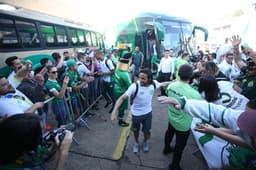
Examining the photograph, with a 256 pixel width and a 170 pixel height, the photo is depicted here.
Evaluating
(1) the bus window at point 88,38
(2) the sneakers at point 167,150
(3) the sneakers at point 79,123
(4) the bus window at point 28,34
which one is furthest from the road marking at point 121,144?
(1) the bus window at point 88,38

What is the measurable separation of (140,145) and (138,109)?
1026 mm

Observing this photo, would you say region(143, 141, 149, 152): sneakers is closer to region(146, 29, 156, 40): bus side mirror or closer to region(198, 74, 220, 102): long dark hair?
region(198, 74, 220, 102): long dark hair

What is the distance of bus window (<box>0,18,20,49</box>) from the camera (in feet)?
19.2

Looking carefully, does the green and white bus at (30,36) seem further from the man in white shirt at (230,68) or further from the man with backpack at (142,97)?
the man in white shirt at (230,68)

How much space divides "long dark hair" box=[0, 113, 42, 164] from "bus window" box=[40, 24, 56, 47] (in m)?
7.54

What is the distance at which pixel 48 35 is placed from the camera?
8.17 meters

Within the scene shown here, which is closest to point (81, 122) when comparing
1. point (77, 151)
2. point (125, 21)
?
point (77, 151)

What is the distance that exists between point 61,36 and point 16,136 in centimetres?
893

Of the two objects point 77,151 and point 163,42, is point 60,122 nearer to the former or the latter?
point 77,151

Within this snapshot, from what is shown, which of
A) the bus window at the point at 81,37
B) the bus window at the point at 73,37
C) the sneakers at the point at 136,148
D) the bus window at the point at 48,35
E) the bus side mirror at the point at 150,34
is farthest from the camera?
the bus window at the point at 81,37

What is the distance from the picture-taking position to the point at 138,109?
11.3 ft

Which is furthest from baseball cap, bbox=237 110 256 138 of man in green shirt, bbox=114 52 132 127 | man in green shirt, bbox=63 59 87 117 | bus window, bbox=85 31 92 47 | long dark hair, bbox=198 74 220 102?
bus window, bbox=85 31 92 47

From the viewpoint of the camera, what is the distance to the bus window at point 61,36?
29.4 feet

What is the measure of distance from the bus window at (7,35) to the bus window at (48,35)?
61.0 inches
